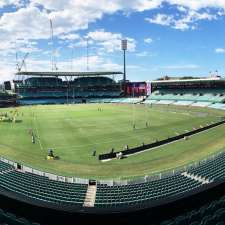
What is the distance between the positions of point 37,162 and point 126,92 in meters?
141

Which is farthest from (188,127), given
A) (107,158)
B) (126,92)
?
(126,92)

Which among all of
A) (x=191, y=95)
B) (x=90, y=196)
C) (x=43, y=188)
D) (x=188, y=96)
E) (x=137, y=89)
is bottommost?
(x=90, y=196)

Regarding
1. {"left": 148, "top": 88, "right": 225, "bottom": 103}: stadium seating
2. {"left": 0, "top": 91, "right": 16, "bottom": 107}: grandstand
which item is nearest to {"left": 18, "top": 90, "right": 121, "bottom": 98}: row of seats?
{"left": 0, "top": 91, "right": 16, "bottom": 107}: grandstand

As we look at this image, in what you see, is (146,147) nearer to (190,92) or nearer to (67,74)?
(190,92)

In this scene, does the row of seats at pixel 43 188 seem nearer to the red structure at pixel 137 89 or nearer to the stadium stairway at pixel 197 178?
the stadium stairway at pixel 197 178

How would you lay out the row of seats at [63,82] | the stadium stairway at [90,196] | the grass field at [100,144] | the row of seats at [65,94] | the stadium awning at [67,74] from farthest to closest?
1. the row of seats at [63,82]
2. the row of seats at [65,94]
3. the stadium awning at [67,74]
4. the grass field at [100,144]
5. the stadium stairway at [90,196]

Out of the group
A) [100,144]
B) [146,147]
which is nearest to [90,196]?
[146,147]

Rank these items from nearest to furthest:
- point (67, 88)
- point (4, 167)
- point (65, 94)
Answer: point (4, 167) → point (65, 94) → point (67, 88)

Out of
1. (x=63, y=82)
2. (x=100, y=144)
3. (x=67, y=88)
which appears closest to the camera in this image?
(x=100, y=144)

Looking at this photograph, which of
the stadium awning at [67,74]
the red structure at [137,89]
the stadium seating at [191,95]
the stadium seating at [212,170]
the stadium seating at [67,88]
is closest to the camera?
the stadium seating at [212,170]

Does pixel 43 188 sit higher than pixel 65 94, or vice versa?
pixel 65 94

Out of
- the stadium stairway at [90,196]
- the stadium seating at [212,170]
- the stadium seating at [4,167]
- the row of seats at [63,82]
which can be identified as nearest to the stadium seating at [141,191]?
the stadium stairway at [90,196]

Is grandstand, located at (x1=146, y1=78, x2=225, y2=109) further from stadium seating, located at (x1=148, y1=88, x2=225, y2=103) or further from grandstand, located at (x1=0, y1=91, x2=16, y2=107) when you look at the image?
grandstand, located at (x1=0, y1=91, x2=16, y2=107)

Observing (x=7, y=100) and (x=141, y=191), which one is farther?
(x=7, y=100)
